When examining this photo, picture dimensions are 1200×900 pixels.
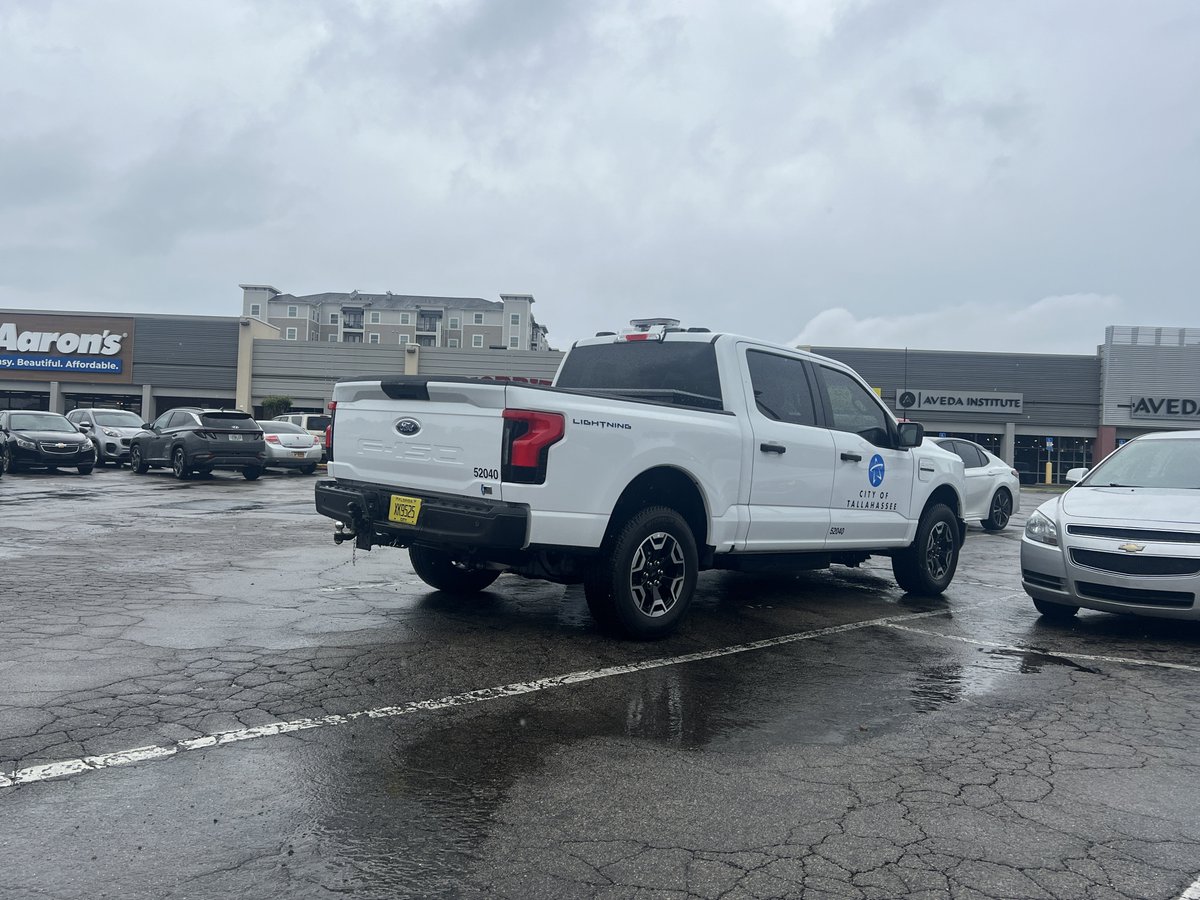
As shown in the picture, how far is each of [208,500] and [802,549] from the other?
40.2 feet

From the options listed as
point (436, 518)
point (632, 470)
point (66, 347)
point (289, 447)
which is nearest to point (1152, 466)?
point (632, 470)

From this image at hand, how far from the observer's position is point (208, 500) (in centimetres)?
1647

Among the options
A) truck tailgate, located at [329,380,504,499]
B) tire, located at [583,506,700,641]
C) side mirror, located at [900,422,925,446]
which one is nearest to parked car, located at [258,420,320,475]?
truck tailgate, located at [329,380,504,499]

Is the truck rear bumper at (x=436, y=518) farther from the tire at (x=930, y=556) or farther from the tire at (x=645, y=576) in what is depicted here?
the tire at (x=930, y=556)

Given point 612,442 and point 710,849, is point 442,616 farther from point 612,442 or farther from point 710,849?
point 710,849

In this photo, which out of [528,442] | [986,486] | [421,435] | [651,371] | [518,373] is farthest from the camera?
[518,373]

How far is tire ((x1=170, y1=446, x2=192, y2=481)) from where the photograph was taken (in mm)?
21297

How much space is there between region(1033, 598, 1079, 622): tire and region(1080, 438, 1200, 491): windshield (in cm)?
124

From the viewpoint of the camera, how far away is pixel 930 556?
888cm

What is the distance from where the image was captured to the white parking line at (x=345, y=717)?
3680 mm

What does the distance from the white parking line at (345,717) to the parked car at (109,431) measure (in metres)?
23.1

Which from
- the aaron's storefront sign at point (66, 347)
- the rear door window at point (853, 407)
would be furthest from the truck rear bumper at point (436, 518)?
the aaron's storefront sign at point (66, 347)

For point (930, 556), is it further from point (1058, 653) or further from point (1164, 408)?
point (1164, 408)

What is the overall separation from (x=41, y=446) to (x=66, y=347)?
2821cm
